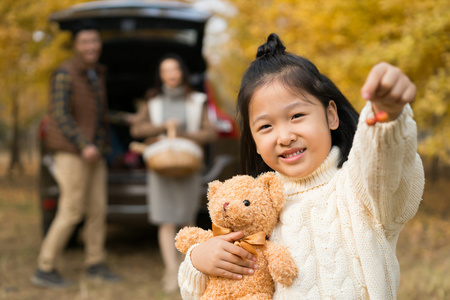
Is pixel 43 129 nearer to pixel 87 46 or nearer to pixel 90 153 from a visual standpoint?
pixel 90 153

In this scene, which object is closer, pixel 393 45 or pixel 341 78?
pixel 393 45

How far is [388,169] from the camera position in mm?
1110

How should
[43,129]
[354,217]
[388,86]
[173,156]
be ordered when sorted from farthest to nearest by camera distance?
[43,129] < [173,156] < [354,217] < [388,86]

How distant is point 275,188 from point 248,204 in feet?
0.31

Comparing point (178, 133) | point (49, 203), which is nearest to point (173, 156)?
point (178, 133)

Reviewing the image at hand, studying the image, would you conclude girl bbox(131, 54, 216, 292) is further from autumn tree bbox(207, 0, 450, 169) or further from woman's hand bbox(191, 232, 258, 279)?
woman's hand bbox(191, 232, 258, 279)

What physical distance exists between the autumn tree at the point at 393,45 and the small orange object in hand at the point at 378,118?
2.50 metres

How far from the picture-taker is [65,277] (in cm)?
417

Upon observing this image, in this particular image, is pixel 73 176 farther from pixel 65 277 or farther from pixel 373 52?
pixel 373 52

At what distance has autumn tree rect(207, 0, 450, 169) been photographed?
4332mm

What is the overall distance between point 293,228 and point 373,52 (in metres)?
3.70

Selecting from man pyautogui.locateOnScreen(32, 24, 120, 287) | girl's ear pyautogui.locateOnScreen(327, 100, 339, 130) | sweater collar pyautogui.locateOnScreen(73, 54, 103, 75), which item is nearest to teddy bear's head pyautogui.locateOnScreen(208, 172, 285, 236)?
girl's ear pyautogui.locateOnScreen(327, 100, 339, 130)

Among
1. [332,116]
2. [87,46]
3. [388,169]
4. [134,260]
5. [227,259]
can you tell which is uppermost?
[87,46]

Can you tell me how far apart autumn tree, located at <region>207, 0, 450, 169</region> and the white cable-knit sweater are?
226 cm
